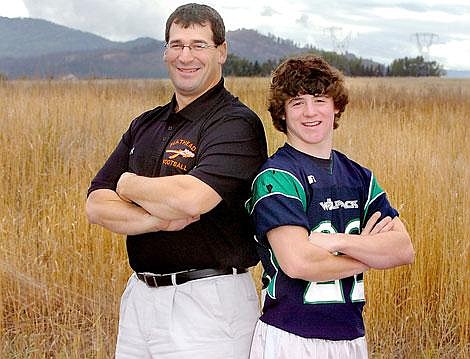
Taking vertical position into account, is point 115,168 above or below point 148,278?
above

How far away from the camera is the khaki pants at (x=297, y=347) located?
1907 millimetres

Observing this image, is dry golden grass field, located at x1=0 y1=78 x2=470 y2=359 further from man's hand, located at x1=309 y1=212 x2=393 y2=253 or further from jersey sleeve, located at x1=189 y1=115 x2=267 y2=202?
man's hand, located at x1=309 y1=212 x2=393 y2=253

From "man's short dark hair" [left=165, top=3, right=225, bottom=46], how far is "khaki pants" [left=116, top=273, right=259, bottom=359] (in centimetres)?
72

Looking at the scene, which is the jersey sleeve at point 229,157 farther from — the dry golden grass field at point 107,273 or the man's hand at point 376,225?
the dry golden grass field at point 107,273

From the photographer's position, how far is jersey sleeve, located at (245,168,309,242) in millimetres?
1861

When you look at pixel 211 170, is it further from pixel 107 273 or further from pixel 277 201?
pixel 107 273

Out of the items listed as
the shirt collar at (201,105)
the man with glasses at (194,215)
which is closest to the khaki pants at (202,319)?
the man with glasses at (194,215)

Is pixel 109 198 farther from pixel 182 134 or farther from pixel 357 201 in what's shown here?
pixel 357 201

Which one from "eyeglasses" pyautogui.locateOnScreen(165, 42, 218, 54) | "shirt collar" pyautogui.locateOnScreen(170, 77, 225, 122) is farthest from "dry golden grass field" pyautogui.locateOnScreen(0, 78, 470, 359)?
"eyeglasses" pyautogui.locateOnScreen(165, 42, 218, 54)

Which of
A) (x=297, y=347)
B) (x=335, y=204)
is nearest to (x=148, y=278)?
(x=297, y=347)

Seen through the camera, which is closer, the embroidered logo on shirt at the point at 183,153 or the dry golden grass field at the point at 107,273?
the embroidered logo on shirt at the point at 183,153

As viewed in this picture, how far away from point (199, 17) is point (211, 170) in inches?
18.3

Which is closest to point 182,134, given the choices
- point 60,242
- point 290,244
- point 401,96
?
point 290,244

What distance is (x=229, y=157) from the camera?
6.63ft
